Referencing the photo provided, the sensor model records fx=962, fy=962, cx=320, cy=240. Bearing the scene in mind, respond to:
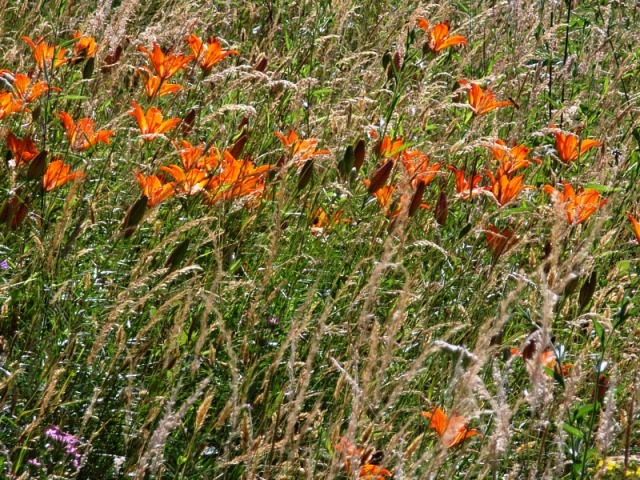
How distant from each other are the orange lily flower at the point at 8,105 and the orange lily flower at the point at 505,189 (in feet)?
4.05

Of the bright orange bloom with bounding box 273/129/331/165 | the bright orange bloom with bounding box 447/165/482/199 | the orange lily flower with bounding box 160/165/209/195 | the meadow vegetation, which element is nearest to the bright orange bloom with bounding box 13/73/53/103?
the meadow vegetation

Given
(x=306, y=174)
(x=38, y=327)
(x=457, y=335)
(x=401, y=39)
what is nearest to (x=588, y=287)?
(x=457, y=335)

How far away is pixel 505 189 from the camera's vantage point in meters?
2.59

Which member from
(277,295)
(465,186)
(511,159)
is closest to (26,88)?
(277,295)

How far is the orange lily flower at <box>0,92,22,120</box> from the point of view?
2391mm

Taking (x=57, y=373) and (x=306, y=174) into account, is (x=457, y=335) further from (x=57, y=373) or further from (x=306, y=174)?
(x=57, y=373)

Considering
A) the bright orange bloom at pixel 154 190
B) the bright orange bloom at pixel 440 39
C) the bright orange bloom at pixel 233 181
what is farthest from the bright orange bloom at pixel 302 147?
the bright orange bloom at pixel 440 39

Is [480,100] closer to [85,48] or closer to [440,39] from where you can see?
[440,39]

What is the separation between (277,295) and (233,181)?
1.02ft

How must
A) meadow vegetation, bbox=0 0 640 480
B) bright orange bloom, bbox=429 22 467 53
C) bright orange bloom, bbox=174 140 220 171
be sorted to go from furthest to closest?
bright orange bloom, bbox=429 22 467 53 < bright orange bloom, bbox=174 140 220 171 < meadow vegetation, bbox=0 0 640 480

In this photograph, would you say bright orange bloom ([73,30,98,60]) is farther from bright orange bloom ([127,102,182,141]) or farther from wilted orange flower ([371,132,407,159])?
wilted orange flower ([371,132,407,159])

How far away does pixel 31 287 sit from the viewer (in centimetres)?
219

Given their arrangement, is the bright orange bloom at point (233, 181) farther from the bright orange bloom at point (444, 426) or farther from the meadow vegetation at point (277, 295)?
the bright orange bloom at point (444, 426)

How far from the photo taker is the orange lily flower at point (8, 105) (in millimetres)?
2391
